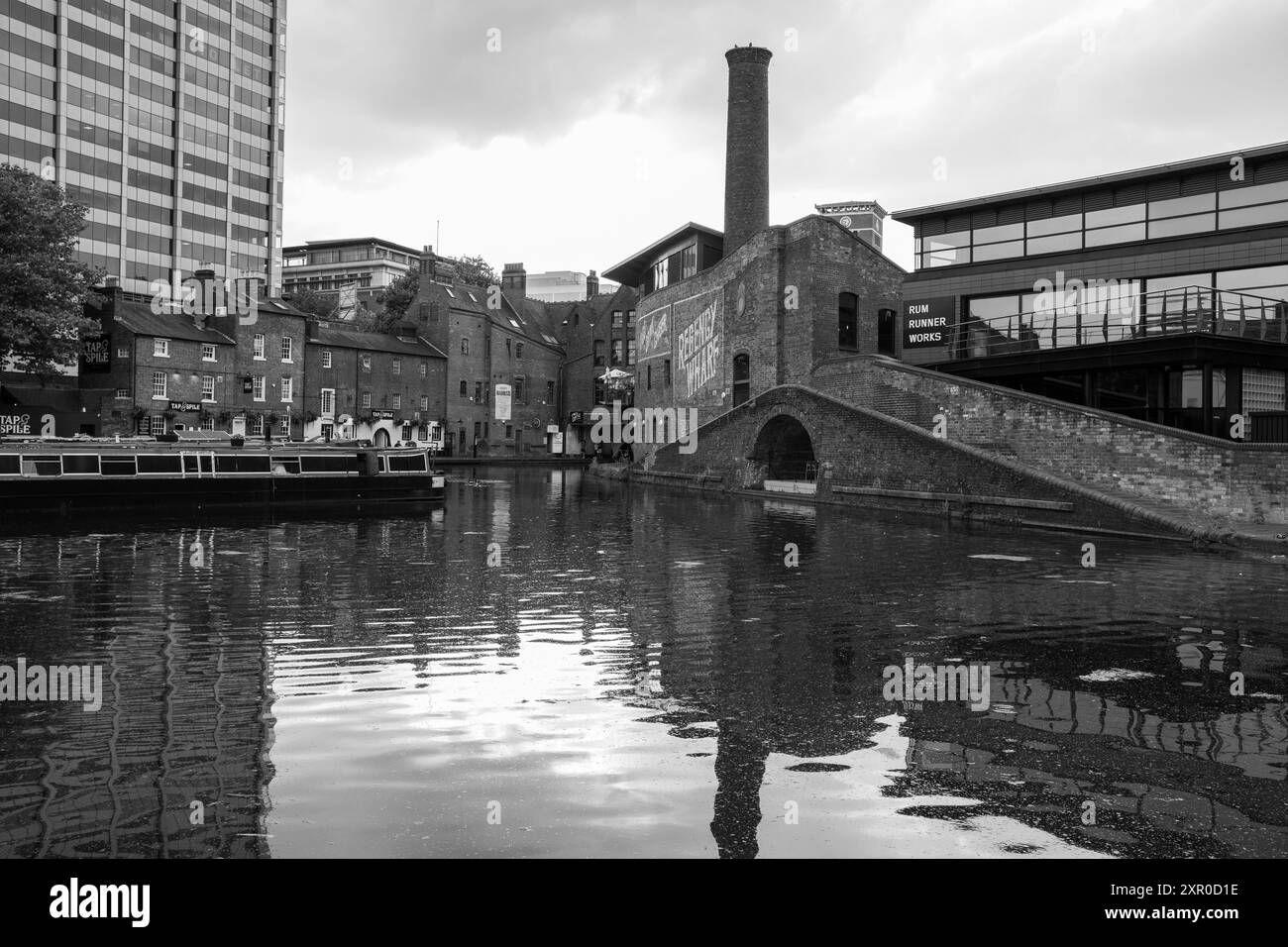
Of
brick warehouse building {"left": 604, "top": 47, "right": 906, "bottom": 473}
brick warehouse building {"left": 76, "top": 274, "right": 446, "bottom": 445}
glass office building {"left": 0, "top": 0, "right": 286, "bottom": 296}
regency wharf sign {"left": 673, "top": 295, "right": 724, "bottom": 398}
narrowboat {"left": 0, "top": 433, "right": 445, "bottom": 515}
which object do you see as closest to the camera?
narrowboat {"left": 0, "top": 433, "right": 445, "bottom": 515}

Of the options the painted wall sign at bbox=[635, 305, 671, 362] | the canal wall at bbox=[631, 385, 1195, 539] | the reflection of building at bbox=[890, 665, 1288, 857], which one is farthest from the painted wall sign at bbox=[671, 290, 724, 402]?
the reflection of building at bbox=[890, 665, 1288, 857]

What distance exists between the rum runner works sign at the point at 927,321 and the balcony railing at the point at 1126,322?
54 centimetres

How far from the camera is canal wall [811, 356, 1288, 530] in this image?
60.4 feet

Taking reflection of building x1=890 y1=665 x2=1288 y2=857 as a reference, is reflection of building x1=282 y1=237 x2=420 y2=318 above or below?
above

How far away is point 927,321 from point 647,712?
1038 inches

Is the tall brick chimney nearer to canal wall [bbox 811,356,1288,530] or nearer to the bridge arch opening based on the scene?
the bridge arch opening

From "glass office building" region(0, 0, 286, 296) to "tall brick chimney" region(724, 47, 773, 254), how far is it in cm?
3922

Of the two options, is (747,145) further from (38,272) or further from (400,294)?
(400,294)

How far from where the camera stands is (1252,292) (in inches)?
976

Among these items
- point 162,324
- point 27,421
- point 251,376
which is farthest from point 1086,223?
point 162,324

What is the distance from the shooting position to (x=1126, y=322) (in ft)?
85.5

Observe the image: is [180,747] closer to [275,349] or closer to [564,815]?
[564,815]
